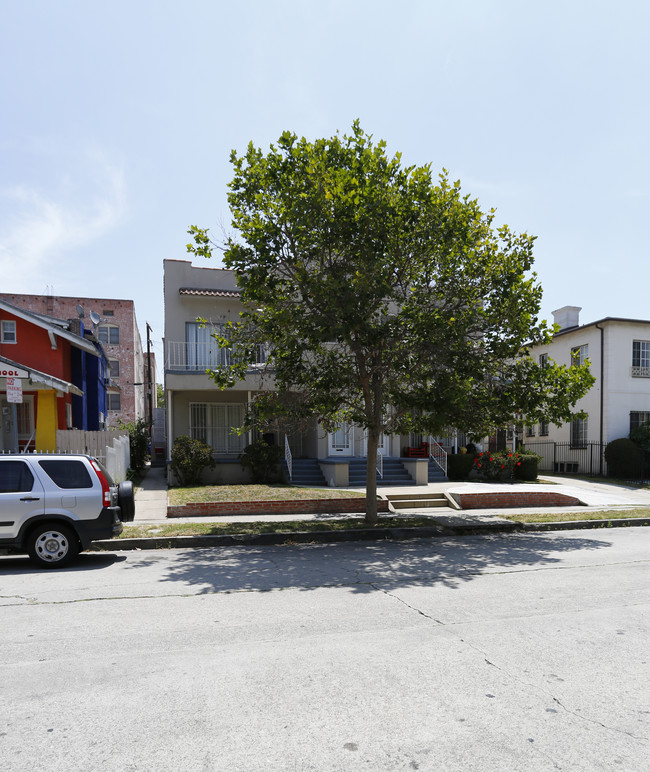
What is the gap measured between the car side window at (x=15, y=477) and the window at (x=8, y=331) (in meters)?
12.4

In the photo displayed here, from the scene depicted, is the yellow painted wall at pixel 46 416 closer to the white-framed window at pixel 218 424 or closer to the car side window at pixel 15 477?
the white-framed window at pixel 218 424

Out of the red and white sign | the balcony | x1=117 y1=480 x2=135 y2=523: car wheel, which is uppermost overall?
the balcony

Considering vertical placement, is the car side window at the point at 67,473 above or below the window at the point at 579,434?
above

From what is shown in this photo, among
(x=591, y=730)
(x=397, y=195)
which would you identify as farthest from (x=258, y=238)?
(x=591, y=730)

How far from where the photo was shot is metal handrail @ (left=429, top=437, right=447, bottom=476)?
2081 cm

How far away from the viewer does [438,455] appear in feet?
70.2

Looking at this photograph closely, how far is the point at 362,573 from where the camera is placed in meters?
8.24

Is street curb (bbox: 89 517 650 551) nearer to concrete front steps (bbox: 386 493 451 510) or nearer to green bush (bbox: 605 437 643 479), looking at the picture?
concrete front steps (bbox: 386 493 451 510)

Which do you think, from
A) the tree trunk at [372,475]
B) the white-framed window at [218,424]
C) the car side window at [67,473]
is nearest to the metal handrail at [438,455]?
the white-framed window at [218,424]

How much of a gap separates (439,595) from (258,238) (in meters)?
6.78

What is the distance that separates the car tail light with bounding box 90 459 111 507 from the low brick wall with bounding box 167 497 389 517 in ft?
14.4

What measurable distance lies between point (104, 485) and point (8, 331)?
13.0 metres

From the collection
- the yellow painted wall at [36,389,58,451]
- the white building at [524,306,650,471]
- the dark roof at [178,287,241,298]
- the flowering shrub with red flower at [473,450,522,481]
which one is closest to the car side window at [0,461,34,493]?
the yellow painted wall at [36,389,58,451]

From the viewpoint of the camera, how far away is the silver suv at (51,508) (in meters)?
8.56
